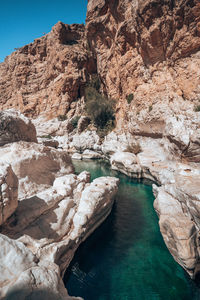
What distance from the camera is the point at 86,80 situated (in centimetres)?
2675

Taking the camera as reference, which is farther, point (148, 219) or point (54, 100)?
point (54, 100)

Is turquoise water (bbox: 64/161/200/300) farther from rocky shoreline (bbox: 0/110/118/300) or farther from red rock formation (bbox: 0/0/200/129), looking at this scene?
red rock formation (bbox: 0/0/200/129)

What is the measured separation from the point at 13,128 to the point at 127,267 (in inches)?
286

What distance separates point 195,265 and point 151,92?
1283 centimetres

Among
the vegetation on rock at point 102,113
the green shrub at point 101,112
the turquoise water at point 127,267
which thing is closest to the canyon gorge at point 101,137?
the turquoise water at point 127,267

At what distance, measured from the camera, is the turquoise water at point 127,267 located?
3492 mm

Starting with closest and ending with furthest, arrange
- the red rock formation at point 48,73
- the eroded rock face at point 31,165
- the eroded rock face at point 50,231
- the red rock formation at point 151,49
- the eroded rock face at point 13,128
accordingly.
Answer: the eroded rock face at point 50,231 → the eroded rock face at point 31,165 → the eroded rock face at point 13,128 → the red rock formation at point 151,49 → the red rock formation at point 48,73

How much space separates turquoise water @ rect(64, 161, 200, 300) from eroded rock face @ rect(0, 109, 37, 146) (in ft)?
18.7

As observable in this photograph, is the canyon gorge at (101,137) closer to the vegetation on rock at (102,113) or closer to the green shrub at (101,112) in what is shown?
the vegetation on rock at (102,113)

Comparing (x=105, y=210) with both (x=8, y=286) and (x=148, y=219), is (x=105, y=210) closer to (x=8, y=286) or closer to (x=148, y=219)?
(x=148, y=219)

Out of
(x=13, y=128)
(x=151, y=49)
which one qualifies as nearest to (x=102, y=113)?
(x=151, y=49)

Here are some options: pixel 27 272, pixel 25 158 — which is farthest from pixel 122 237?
pixel 25 158

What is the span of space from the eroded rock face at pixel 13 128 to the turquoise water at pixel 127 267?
570 cm

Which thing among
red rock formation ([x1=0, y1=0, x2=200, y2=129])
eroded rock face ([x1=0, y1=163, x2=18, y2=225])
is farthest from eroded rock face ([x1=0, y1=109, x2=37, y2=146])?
red rock formation ([x1=0, y1=0, x2=200, y2=129])
